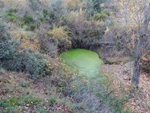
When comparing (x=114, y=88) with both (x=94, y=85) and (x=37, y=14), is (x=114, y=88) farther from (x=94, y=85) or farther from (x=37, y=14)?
(x=37, y=14)

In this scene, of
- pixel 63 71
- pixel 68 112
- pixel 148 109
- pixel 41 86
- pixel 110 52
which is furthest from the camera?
pixel 110 52

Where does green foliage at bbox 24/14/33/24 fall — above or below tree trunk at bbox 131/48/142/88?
above

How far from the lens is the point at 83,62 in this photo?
29.0 feet

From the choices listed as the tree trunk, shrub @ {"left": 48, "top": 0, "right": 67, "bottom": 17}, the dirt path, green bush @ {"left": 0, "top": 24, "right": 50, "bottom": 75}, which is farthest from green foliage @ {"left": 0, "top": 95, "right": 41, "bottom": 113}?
shrub @ {"left": 48, "top": 0, "right": 67, "bottom": 17}

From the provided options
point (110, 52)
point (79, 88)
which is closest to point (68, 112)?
point (79, 88)

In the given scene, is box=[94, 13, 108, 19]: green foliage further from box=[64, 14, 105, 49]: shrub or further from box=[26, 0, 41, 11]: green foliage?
box=[26, 0, 41, 11]: green foliage

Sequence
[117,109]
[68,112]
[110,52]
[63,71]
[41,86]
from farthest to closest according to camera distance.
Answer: [110,52] < [63,71] < [41,86] < [117,109] < [68,112]

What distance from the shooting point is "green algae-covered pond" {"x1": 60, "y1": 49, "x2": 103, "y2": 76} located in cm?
786

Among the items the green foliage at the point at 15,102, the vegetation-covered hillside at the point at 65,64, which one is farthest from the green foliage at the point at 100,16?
A: the green foliage at the point at 15,102

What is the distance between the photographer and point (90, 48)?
11680mm

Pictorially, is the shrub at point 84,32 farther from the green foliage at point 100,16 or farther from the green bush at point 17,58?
the green bush at point 17,58

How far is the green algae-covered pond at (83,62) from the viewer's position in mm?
7858

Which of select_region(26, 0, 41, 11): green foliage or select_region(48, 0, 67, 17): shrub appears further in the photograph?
select_region(48, 0, 67, 17): shrub

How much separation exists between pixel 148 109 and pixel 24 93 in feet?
18.5
